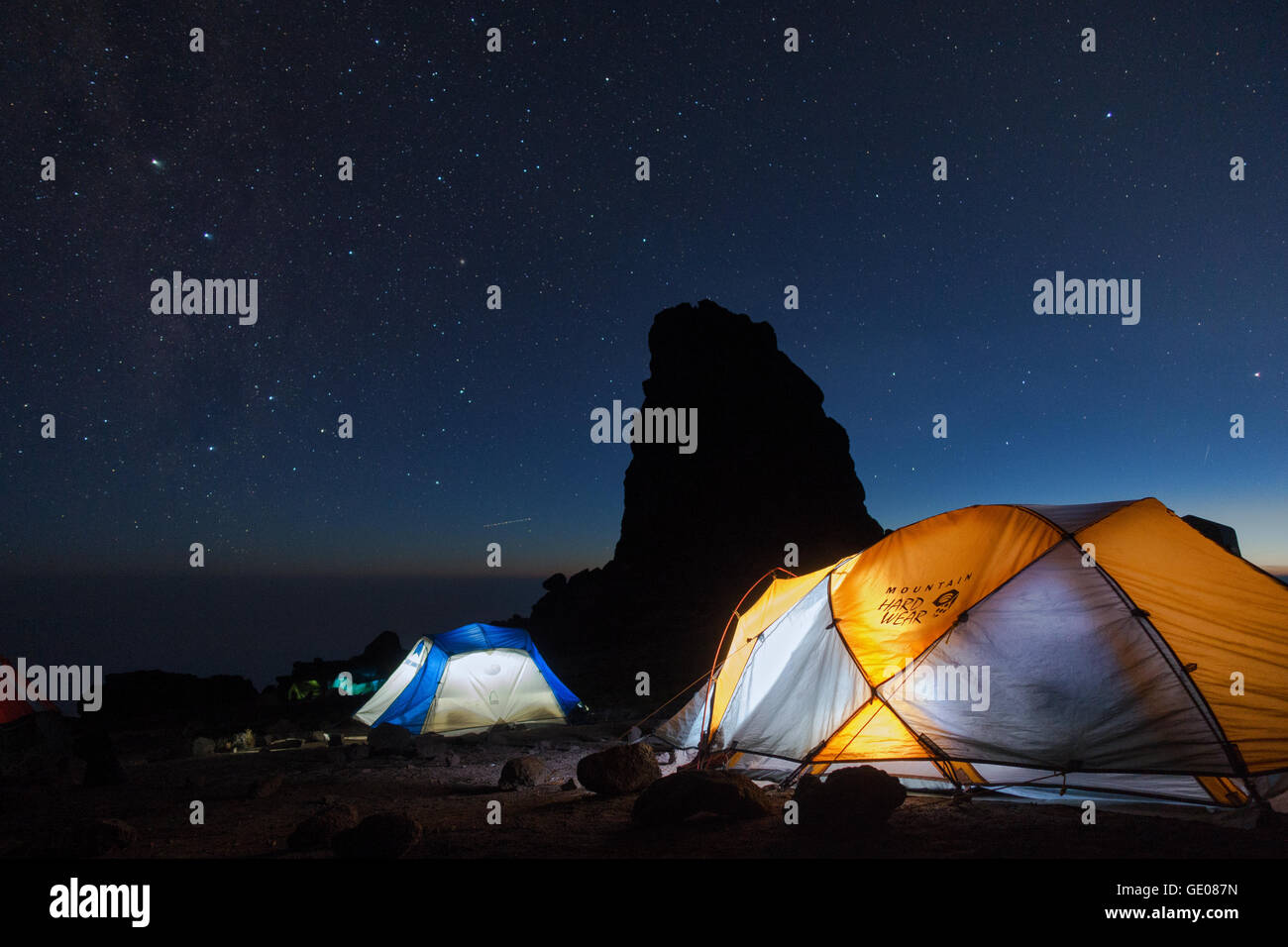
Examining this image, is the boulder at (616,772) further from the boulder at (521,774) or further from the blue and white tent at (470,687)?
the blue and white tent at (470,687)

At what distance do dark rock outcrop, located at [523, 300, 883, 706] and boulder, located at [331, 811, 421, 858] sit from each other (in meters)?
38.8

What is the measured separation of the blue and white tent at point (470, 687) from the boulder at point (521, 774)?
21.9 ft

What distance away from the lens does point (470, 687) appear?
16.0 metres

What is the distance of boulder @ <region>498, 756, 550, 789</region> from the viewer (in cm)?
922

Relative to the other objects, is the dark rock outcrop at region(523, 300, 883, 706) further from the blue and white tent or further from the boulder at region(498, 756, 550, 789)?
the boulder at region(498, 756, 550, 789)

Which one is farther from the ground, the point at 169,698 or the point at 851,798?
the point at 851,798

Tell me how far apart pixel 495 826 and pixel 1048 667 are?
19.6ft

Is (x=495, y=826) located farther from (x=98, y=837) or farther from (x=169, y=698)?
(x=169, y=698)

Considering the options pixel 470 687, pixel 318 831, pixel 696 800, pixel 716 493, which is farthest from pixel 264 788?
pixel 716 493

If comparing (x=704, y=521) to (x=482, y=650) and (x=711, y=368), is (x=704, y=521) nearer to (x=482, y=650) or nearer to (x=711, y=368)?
(x=711, y=368)

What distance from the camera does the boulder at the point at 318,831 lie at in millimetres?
6234

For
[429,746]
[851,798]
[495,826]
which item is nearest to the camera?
[851,798]

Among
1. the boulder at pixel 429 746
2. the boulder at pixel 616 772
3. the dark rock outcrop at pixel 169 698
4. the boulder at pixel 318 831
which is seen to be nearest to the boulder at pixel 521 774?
the boulder at pixel 616 772
